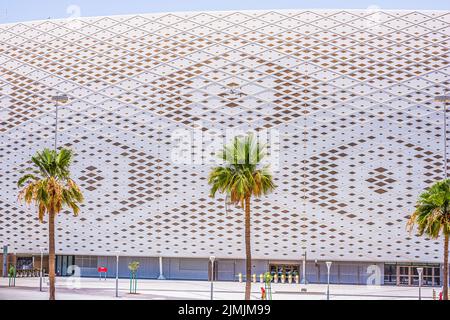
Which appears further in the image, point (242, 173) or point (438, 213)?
point (438, 213)

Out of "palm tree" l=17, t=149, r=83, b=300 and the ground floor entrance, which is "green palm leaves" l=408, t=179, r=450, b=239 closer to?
"palm tree" l=17, t=149, r=83, b=300

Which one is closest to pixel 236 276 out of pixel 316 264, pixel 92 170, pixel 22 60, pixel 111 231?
pixel 316 264

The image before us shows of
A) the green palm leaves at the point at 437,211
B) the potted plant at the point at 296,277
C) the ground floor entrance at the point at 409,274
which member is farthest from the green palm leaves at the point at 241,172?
the ground floor entrance at the point at 409,274

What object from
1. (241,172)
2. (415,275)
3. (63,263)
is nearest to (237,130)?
(415,275)

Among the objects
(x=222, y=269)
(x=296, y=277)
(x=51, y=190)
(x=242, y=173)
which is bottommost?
(x=296, y=277)

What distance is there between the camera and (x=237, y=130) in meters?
55.6

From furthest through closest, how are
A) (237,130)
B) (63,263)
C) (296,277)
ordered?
(63,263) → (237,130) → (296,277)

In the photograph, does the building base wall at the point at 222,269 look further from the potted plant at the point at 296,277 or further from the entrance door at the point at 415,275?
the entrance door at the point at 415,275

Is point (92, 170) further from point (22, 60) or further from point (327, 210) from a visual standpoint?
point (327, 210)

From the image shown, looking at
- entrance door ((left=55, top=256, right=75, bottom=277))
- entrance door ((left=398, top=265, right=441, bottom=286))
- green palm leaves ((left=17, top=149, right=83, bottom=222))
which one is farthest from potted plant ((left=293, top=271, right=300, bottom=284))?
green palm leaves ((left=17, top=149, right=83, bottom=222))

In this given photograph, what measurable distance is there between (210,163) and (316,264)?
11.0 metres

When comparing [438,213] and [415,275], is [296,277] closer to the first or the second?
[415,275]

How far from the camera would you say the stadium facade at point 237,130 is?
53.7 m

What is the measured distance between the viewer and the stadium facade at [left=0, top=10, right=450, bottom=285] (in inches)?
2112
